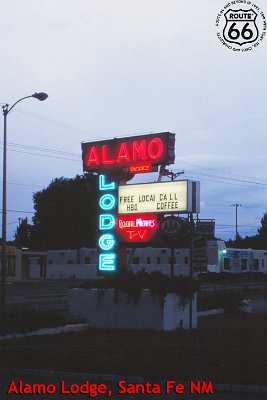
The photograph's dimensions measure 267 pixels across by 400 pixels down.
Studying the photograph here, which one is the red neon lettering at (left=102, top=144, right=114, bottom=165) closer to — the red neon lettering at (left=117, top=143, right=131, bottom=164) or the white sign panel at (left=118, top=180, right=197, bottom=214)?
the red neon lettering at (left=117, top=143, right=131, bottom=164)

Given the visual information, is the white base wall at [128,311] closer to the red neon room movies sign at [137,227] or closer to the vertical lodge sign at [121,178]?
the vertical lodge sign at [121,178]

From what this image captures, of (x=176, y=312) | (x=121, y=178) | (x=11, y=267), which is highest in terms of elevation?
(x=121, y=178)

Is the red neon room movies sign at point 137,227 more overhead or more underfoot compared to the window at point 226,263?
more overhead

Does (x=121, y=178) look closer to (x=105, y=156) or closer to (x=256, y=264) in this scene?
(x=105, y=156)

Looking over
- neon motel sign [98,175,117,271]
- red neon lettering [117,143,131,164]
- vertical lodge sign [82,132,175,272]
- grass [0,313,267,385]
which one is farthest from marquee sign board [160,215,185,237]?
grass [0,313,267,385]

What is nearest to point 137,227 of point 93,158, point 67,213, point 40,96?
point 93,158

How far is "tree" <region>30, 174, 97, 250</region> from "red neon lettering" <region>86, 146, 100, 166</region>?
240 feet

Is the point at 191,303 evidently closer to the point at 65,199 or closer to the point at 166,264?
the point at 166,264

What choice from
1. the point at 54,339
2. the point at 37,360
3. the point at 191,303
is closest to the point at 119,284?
the point at 191,303

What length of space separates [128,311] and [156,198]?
462 cm

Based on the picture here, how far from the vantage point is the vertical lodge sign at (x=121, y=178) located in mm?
25156

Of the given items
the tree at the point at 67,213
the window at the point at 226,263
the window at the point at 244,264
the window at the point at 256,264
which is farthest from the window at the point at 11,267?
the window at the point at 256,264

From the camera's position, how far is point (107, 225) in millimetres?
25688

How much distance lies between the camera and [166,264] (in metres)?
68.8
